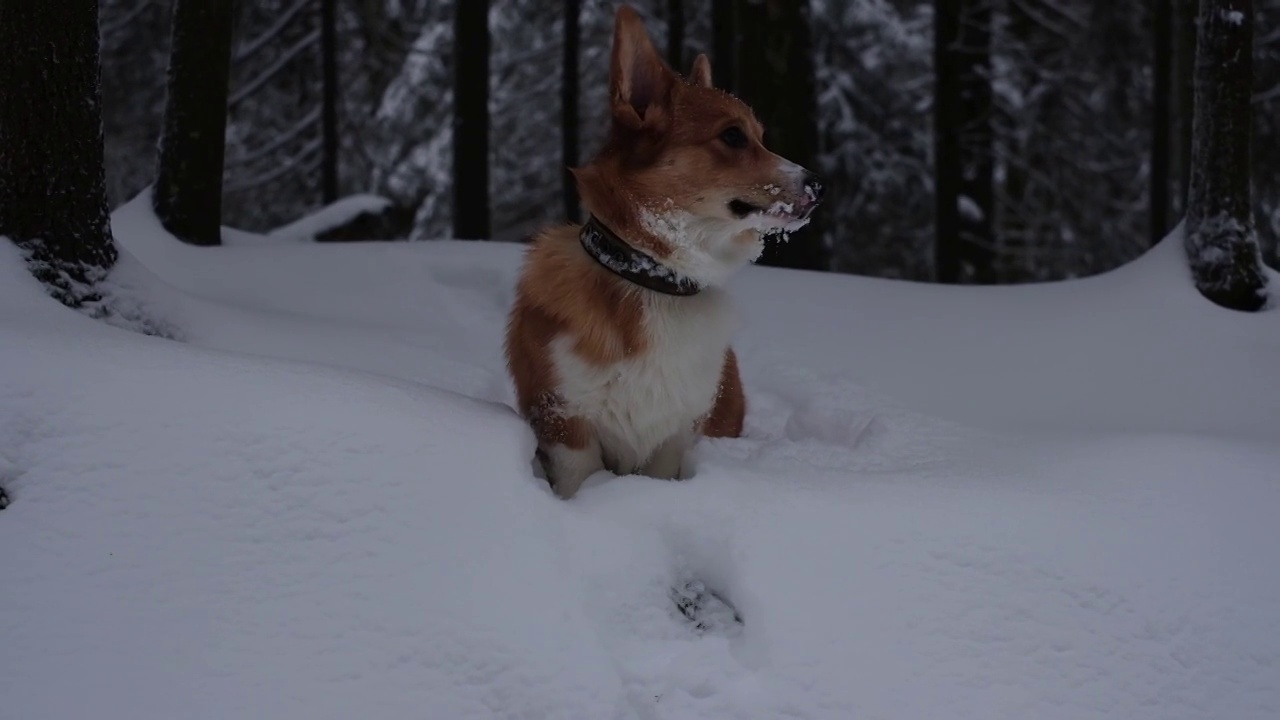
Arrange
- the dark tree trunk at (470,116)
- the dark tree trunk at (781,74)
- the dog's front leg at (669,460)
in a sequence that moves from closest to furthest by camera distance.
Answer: the dog's front leg at (669,460) < the dark tree trunk at (781,74) < the dark tree trunk at (470,116)

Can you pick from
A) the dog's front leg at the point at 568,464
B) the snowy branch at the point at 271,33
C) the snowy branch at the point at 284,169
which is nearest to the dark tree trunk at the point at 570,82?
the snowy branch at the point at 271,33

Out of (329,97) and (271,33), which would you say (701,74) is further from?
(271,33)

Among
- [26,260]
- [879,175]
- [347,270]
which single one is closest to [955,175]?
[879,175]

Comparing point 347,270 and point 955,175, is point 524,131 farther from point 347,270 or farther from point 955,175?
point 347,270

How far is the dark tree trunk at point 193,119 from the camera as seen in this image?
6.68m

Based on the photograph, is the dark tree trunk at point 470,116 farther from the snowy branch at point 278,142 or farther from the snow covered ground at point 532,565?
the snow covered ground at point 532,565

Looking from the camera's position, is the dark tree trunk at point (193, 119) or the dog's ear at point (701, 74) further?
the dark tree trunk at point (193, 119)

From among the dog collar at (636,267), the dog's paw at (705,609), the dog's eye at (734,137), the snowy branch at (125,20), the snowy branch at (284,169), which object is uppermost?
the snowy branch at (125,20)

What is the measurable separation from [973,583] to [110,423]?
8.28 feet

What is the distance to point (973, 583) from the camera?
310 cm

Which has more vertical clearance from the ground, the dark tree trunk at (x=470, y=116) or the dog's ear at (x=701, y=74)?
the dog's ear at (x=701, y=74)

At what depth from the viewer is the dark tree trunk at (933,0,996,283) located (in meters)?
12.3

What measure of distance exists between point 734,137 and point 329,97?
11.3 metres

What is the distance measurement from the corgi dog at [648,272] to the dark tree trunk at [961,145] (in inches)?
356
